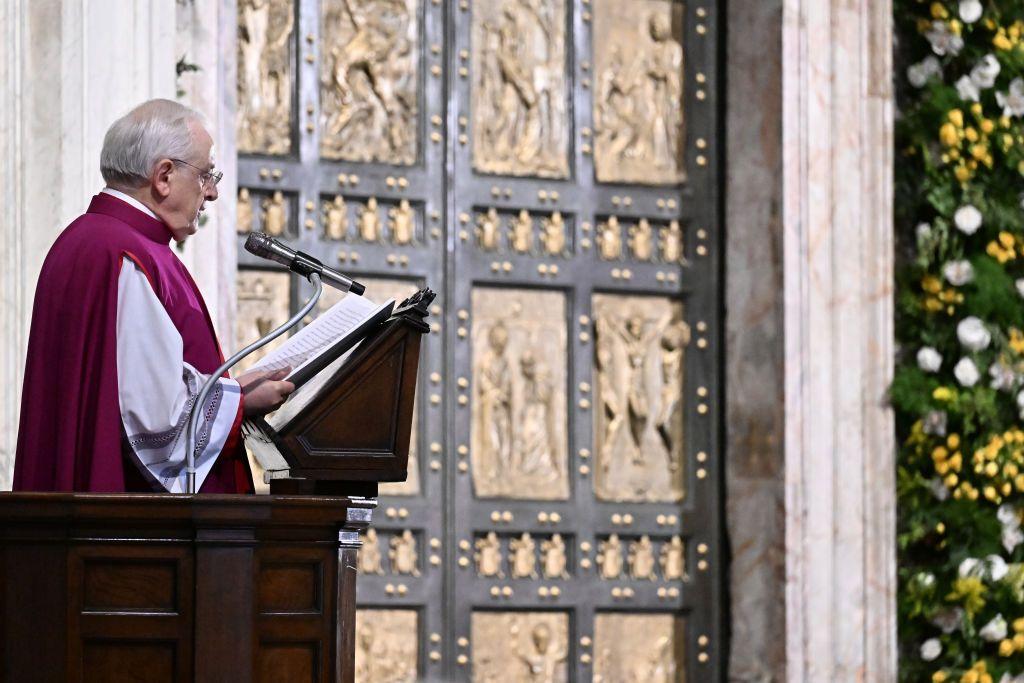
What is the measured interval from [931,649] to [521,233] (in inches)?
88.3

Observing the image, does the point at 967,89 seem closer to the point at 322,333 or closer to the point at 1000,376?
the point at 1000,376

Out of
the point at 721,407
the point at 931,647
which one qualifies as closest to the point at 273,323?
the point at 721,407

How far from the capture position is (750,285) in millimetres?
7621

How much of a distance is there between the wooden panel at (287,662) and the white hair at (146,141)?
3.81 feet

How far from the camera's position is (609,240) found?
765 cm

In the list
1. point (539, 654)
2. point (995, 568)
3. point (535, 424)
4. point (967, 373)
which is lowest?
point (539, 654)

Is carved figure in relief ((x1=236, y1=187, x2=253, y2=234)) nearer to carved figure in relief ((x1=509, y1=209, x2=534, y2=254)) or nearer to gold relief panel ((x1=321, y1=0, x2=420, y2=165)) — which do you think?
gold relief panel ((x1=321, y1=0, x2=420, y2=165))

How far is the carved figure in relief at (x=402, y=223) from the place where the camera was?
7285 mm

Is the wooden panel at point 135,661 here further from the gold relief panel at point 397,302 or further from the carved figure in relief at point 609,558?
the carved figure in relief at point 609,558

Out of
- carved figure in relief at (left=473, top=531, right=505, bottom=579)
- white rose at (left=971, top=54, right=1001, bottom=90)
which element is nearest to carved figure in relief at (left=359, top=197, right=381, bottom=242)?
carved figure in relief at (left=473, top=531, right=505, bottom=579)

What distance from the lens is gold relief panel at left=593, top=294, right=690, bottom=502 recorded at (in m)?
7.58

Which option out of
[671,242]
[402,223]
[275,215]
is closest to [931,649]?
[671,242]

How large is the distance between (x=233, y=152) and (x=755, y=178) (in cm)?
212

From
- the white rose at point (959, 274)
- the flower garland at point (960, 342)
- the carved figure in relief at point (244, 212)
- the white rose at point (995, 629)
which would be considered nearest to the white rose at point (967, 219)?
the flower garland at point (960, 342)
